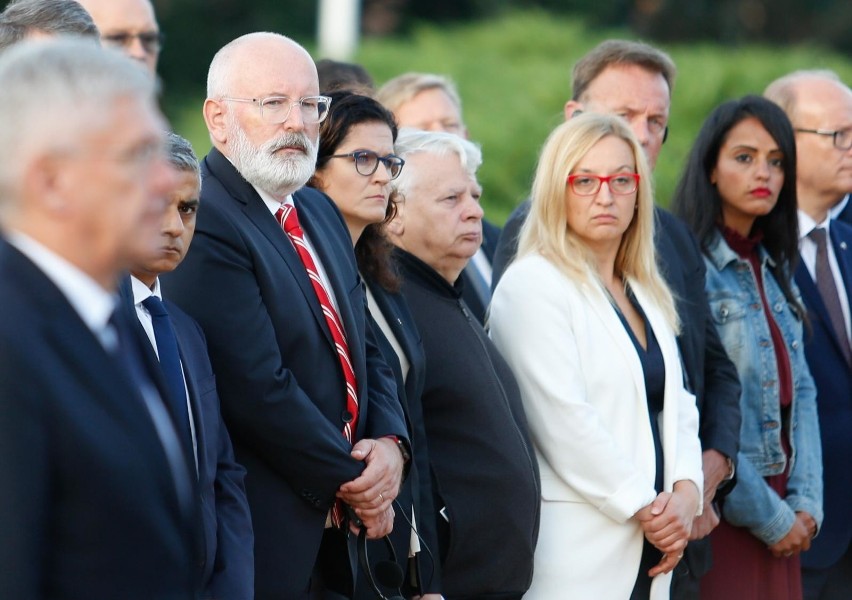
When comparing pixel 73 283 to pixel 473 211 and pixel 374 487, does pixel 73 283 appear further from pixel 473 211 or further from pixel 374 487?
pixel 473 211

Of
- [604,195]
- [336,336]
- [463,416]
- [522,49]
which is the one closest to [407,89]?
[604,195]

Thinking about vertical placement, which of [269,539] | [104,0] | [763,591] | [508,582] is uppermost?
[104,0]

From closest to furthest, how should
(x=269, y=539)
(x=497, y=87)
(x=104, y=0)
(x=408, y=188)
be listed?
(x=269, y=539)
(x=408, y=188)
(x=104, y=0)
(x=497, y=87)

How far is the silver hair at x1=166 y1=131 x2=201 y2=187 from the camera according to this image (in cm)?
334

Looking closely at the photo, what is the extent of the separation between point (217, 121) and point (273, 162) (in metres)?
0.27

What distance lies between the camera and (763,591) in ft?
16.5

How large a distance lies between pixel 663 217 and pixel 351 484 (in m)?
2.14

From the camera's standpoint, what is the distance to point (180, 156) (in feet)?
11.1

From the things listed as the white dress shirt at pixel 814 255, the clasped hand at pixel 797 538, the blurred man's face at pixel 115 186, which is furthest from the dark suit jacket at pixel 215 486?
the white dress shirt at pixel 814 255

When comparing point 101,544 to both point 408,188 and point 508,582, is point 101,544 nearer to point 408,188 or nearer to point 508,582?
point 508,582

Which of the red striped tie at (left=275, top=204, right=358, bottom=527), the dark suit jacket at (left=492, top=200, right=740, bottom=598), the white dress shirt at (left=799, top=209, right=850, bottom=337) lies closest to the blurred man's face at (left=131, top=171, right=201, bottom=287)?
the red striped tie at (left=275, top=204, right=358, bottom=527)

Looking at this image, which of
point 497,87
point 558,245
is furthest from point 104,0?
point 497,87

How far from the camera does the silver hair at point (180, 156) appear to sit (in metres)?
3.34

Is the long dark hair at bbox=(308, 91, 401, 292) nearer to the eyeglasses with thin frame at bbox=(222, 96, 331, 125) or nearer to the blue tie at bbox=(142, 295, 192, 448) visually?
the eyeglasses with thin frame at bbox=(222, 96, 331, 125)
